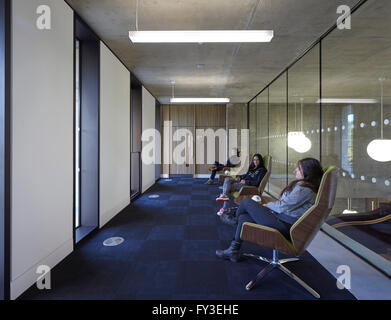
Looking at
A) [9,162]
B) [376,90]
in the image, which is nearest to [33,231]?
[9,162]

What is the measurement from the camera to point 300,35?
3.65 m

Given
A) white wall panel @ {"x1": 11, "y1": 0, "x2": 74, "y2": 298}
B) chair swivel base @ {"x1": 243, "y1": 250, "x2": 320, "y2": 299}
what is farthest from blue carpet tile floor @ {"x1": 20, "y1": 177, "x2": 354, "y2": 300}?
white wall panel @ {"x1": 11, "y1": 0, "x2": 74, "y2": 298}

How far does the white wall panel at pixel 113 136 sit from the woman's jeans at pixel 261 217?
236cm

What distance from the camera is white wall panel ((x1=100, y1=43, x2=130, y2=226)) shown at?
3.86m

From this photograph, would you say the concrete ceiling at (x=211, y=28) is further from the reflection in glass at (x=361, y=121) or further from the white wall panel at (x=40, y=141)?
the white wall panel at (x=40, y=141)

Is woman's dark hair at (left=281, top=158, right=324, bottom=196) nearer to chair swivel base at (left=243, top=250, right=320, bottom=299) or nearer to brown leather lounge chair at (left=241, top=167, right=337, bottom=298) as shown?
brown leather lounge chair at (left=241, top=167, right=337, bottom=298)

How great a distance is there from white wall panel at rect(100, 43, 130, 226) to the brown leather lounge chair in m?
2.63

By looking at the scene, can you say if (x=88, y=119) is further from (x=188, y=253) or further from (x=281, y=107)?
(x=281, y=107)

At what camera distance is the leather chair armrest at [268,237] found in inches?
82.3

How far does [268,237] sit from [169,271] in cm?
111

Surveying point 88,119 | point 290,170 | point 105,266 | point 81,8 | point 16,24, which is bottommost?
point 105,266

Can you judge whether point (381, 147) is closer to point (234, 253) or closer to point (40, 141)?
point (234, 253)

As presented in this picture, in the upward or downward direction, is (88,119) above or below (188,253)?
above

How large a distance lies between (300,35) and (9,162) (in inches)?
161
